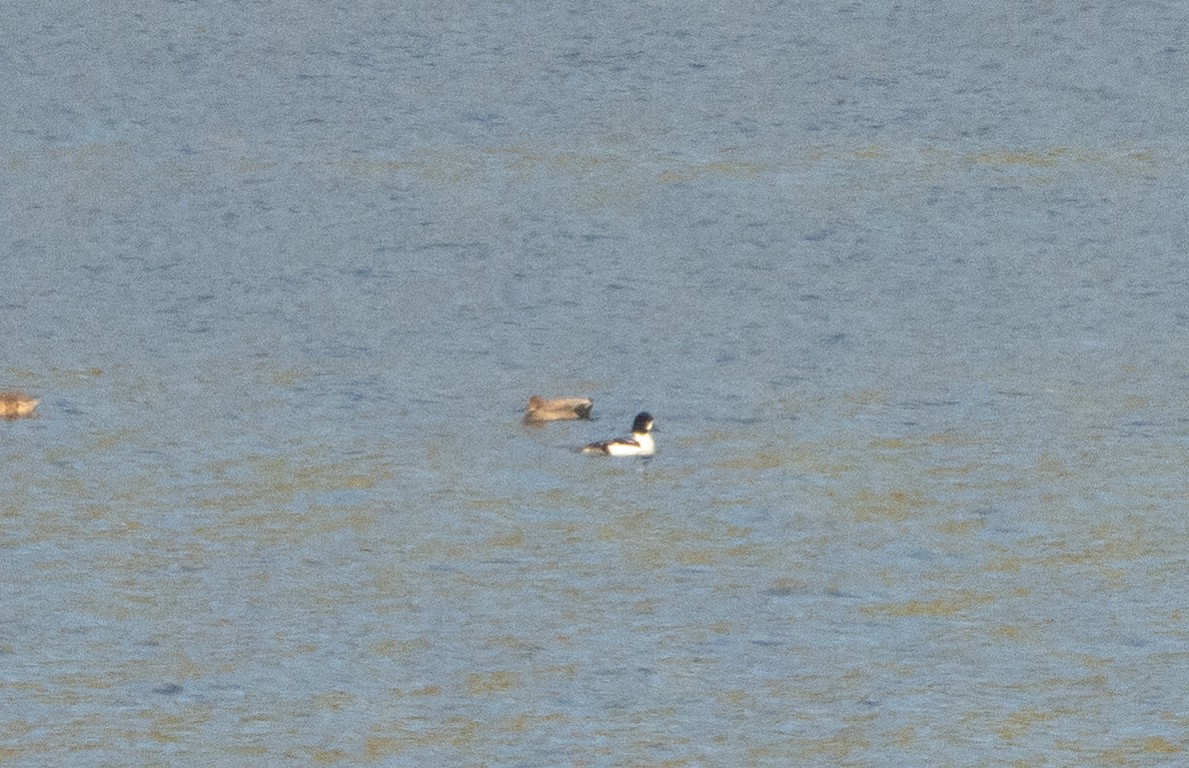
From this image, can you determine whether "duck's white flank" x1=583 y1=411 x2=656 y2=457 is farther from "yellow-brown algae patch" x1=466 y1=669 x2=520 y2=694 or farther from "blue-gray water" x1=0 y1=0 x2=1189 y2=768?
"yellow-brown algae patch" x1=466 y1=669 x2=520 y2=694

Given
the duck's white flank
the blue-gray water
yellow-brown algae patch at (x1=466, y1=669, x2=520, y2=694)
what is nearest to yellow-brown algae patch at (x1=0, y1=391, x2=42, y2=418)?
the blue-gray water

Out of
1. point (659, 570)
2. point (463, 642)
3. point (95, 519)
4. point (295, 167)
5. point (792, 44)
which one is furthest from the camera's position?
point (792, 44)

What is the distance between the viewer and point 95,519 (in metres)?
20.1

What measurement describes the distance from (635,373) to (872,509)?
6.02m

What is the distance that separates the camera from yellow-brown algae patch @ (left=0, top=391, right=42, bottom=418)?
23.7m

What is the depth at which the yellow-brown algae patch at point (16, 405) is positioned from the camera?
23734mm

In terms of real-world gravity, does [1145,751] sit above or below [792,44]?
below

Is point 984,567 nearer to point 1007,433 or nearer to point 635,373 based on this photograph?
point 1007,433

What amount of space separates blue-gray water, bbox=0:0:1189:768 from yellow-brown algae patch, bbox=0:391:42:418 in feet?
0.72

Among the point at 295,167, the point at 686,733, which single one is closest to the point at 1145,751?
the point at 686,733

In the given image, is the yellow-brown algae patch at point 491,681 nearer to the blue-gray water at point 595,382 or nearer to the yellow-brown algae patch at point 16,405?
the blue-gray water at point 595,382

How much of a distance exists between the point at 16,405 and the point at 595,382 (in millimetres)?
5883

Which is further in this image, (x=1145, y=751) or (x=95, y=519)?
(x=95, y=519)

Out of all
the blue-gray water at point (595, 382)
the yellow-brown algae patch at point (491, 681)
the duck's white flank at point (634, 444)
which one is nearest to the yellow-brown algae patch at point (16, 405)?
the blue-gray water at point (595, 382)
